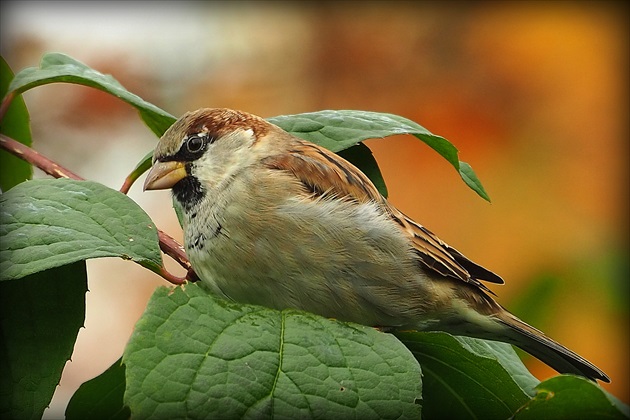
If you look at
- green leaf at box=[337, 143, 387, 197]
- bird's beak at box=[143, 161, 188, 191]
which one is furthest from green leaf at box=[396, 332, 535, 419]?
bird's beak at box=[143, 161, 188, 191]

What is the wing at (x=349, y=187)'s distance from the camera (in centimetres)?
89

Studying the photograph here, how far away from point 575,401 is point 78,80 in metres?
0.54

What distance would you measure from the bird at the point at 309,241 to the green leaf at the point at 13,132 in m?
0.14

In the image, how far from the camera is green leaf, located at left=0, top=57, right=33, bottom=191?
89cm

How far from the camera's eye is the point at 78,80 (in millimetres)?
822

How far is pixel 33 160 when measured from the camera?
774mm

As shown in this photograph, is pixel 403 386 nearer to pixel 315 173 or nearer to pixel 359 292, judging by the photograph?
pixel 359 292

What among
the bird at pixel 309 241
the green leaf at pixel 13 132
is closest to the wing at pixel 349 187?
the bird at pixel 309 241

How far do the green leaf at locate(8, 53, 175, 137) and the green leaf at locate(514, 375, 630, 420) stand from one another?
47cm

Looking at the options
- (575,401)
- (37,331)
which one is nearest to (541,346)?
→ (575,401)

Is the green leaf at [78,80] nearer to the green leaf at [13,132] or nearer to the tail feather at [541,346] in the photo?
the green leaf at [13,132]

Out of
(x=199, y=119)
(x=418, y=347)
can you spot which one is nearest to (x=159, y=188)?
(x=199, y=119)

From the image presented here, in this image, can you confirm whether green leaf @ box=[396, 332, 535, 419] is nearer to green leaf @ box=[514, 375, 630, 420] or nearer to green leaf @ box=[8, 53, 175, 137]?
green leaf @ box=[514, 375, 630, 420]

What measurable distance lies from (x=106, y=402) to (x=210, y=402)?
198mm
